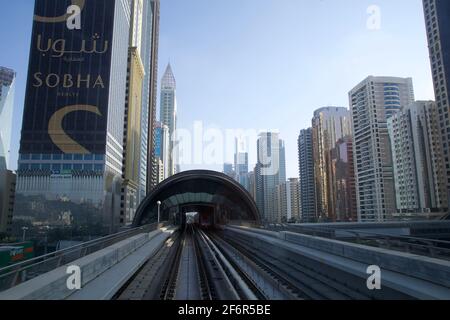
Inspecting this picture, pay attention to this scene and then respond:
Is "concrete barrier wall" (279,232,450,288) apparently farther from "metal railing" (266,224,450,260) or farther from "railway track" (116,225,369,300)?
"railway track" (116,225,369,300)

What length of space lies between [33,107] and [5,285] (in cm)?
7126

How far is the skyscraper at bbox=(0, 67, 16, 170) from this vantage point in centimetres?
8860

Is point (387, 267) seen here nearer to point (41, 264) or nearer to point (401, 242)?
point (401, 242)

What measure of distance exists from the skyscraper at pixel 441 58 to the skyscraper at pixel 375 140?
2204 cm

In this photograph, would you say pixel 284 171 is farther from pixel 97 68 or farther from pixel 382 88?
pixel 97 68

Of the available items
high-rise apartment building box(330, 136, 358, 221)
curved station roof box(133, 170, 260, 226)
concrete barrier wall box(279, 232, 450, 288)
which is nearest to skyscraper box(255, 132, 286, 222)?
high-rise apartment building box(330, 136, 358, 221)

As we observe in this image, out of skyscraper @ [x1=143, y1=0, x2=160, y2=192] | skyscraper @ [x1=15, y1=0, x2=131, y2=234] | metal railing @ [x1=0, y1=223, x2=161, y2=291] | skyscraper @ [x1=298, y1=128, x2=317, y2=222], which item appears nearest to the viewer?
metal railing @ [x1=0, y1=223, x2=161, y2=291]

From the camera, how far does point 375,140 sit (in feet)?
336

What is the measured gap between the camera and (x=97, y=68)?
69812 millimetres

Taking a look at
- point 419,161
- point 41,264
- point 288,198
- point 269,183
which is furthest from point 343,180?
point 41,264

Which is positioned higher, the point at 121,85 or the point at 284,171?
the point at 121,85

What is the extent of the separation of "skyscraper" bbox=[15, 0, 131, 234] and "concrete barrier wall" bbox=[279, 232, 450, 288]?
5879 centimetres

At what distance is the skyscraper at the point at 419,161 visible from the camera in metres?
83.4
